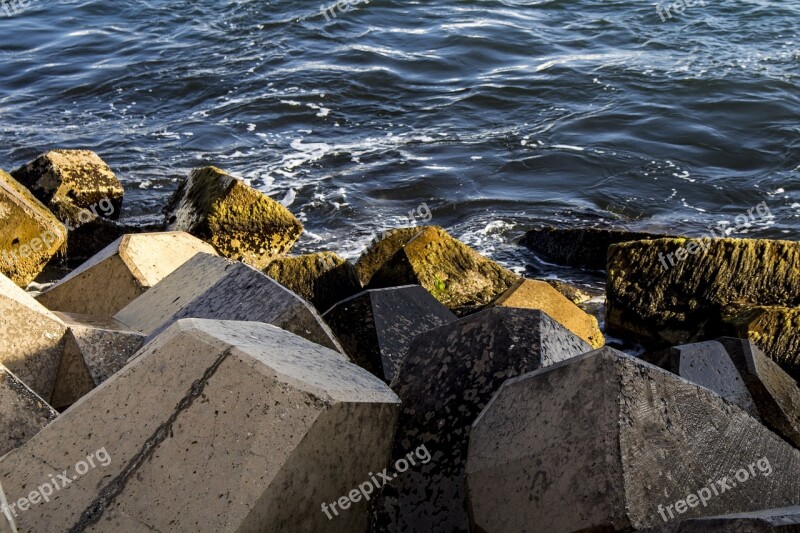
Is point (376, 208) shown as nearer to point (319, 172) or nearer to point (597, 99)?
point (319, 172)

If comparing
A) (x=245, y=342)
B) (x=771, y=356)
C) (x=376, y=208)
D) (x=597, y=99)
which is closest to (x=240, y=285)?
(x=245, y=342)

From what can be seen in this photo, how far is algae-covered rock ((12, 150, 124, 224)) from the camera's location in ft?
25.3

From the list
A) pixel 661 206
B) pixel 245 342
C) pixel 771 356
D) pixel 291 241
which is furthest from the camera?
pixel 661 206

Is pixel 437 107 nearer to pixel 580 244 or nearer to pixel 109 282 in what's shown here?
pixel 580 244

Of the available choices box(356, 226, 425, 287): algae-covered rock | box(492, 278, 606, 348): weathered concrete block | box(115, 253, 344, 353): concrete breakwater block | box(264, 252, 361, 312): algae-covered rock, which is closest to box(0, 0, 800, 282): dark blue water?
box(356, 226, 425, 287): algae-covered rock

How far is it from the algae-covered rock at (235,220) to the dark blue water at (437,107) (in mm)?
1313

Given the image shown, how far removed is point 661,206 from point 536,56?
5908mm

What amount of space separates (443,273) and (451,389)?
297 cm

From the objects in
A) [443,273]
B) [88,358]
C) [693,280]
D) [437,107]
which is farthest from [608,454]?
[437,107]

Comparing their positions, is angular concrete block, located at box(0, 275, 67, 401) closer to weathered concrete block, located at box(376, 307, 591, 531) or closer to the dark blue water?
weathered concrete block, located at box(376, 307, 591, 531)

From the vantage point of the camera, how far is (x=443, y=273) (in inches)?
244

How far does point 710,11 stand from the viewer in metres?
16.3

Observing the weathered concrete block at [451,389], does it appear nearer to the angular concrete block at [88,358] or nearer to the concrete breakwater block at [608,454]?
the concrete breakwater block at [608,454]

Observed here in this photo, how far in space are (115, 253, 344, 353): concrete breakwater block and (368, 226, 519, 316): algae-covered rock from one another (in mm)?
1699
